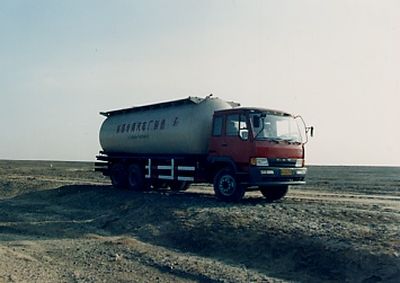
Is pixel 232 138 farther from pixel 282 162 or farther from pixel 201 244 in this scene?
pixel 201 244

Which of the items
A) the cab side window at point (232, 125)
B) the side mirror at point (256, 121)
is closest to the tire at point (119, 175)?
the cab side window at point (232, 125)

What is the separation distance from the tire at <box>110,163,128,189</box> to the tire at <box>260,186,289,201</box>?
714cm

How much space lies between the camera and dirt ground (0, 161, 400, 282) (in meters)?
9.59

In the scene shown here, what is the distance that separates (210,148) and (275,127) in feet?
7.88

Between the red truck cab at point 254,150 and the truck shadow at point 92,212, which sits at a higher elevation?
the red truck cab at point 254,150

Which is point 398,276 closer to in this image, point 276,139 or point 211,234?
point 211,234

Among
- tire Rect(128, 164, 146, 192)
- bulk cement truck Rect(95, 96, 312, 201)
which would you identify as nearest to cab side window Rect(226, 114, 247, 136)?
bulk cement truck Rect(95, 96, 312, 201)

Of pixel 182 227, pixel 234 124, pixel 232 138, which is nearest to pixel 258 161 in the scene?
pixel 232 138

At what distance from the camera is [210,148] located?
57.9ft

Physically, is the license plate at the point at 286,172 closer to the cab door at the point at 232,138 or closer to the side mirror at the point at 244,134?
the cab door at the point at 232,138

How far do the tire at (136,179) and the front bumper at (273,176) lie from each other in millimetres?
6699

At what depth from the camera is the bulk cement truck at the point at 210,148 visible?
16.2 meters

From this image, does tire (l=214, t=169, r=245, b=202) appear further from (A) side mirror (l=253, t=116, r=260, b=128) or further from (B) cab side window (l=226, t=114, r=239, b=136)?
(A) side mirror (l=253, t=116, r=260, b=128)

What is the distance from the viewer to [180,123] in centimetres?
1892
